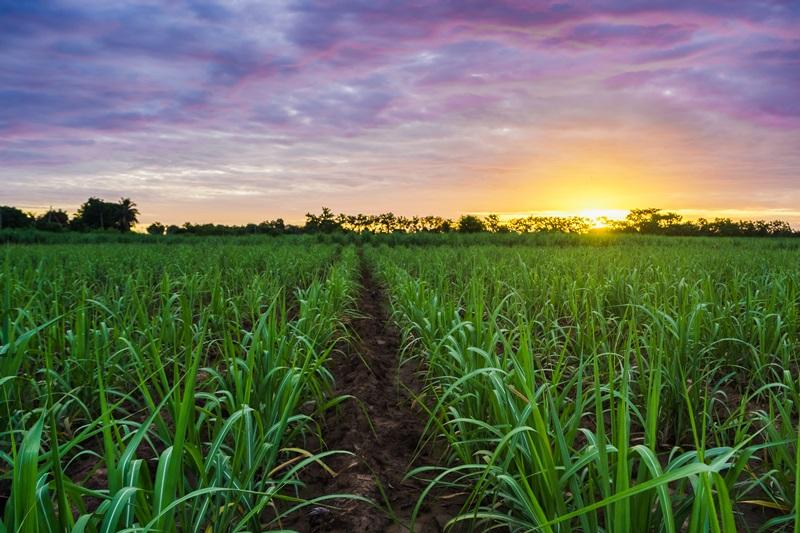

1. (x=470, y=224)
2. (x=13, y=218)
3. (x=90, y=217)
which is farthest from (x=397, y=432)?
(x=90, y=217)

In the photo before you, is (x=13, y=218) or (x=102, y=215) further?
(x=102, y=215)

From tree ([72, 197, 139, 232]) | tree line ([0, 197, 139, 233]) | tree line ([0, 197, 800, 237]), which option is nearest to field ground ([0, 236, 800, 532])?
tree line ([0, 197, 800, 237])

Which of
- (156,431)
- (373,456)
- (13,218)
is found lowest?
(373,456)

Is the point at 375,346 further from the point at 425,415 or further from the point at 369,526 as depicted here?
the point at 369,526

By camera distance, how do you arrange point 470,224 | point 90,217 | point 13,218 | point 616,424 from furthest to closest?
point 90,217
point 13,218
point 470,224
point 616,424

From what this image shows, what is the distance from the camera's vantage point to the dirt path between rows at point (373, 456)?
86.1 inches

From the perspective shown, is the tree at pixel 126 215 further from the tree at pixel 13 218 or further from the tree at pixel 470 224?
the tree at pixel 470 224

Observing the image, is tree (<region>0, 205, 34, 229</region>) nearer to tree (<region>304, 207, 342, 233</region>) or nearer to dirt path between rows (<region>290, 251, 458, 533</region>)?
tree (<region>304, 207, 342, 233</region>)

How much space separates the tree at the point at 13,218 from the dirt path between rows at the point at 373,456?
2894 inches

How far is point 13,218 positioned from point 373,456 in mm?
77367

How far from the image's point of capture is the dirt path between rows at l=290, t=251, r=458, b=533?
7.18ft

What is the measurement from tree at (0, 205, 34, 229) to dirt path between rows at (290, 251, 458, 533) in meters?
73.5

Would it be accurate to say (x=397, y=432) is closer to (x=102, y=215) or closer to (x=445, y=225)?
(x=445, y=225)

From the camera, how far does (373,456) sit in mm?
2754
